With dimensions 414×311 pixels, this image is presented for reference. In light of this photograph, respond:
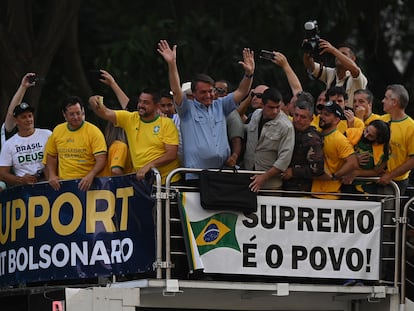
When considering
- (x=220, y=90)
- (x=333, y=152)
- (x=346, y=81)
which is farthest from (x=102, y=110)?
(x=346, y=81)

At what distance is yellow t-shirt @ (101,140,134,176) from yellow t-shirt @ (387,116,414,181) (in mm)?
2843

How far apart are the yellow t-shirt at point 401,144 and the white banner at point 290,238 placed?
503 mm

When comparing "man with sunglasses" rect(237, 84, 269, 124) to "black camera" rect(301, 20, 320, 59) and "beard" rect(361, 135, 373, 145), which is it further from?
"beard" rect(361, 135, 373, 145)

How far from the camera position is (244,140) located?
45.0ft

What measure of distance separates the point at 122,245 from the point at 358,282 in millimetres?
2593

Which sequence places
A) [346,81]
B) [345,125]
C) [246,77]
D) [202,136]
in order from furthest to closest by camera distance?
[346,81], [345,125], [246,77], [202,136]

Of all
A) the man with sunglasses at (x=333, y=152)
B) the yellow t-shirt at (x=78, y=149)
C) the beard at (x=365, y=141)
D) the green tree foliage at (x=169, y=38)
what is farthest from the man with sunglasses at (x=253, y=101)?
the green tree foliage at (x=169, y=38)

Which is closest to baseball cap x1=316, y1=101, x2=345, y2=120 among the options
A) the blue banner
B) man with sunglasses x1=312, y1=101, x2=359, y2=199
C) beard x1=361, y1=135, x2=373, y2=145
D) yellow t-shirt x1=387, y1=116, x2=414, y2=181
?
man with sunglasses x1=312, y1=101, x2=359, y2=199

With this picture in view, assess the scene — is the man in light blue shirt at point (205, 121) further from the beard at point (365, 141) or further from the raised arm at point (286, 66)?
the beard at point (365, 141)

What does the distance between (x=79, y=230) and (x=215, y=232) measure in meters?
1.52

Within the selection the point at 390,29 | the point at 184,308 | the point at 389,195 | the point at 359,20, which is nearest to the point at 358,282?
the point at 389,195

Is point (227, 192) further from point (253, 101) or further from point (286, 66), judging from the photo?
point (286, 66)

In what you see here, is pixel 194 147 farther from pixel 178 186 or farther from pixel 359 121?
pixel 359 121

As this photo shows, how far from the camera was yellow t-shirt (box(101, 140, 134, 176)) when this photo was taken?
13.7 metres
